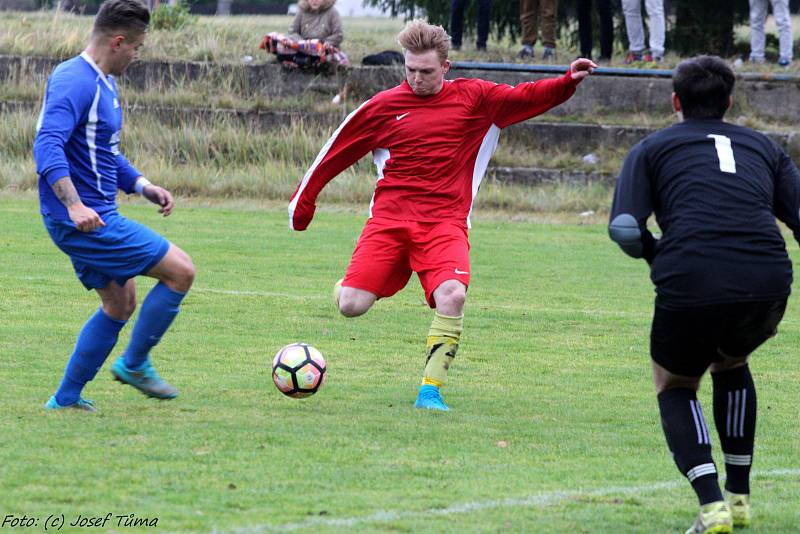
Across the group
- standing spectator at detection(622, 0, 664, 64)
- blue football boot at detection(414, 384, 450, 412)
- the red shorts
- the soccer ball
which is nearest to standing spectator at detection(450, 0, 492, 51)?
standing spectator at detection(622, 0, 664, 64)

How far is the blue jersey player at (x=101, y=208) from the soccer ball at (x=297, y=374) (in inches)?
28.1

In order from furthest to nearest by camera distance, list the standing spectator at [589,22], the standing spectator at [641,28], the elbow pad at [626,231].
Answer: the standing spectator at [589,22] < the standing spectator at [641,28] < the elbow pad at [626,231]

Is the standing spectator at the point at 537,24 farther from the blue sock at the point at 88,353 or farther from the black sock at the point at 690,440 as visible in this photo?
the black sock at the point at 690,440

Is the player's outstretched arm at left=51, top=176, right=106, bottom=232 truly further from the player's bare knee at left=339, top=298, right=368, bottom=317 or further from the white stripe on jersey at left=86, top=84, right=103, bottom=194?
the player's bare knee at left=339, top=298, right=368, bottom=317

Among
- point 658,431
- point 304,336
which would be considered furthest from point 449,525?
point 304,336

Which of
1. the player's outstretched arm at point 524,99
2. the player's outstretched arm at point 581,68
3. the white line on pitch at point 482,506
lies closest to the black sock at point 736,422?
the white line on pitch at point 482,506

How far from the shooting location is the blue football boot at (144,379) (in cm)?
679

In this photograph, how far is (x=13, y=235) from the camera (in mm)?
15500

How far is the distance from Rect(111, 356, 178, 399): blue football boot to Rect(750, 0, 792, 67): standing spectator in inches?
605

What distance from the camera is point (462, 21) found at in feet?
72.2

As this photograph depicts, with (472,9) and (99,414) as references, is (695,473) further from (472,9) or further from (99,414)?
(472,9)

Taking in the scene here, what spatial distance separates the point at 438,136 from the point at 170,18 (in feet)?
67.0

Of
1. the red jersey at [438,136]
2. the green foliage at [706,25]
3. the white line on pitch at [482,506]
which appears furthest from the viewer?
the green foliage at [706,25]

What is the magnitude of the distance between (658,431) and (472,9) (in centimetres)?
1959
